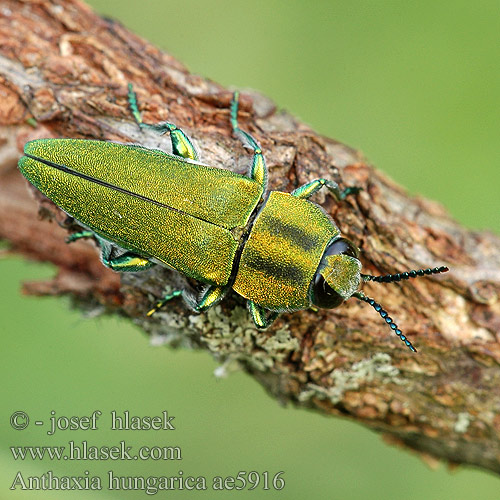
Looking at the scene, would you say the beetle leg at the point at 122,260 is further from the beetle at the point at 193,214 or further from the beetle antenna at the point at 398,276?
the beetle antenna at the point at 398,276

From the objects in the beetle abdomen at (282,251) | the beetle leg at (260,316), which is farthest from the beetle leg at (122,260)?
the beetle leg at (260,316)

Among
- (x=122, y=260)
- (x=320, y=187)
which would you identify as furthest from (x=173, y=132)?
(x=320, y=187)

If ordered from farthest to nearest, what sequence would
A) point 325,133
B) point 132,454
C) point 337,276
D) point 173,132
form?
point 325,133, point 132,454, point 173,132, point 337,276

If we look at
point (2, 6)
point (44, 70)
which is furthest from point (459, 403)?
point (2, 6)

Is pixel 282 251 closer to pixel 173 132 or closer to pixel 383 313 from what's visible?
pixel 383 313

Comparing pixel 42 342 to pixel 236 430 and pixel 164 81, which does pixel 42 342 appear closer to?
pixel 236 430

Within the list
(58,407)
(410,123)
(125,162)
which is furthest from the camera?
(410,123)
